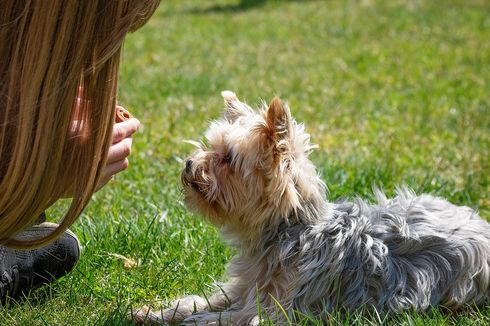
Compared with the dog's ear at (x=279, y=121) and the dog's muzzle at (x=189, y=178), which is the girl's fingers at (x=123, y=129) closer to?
the dog's muzzle at (x=189, y=178)

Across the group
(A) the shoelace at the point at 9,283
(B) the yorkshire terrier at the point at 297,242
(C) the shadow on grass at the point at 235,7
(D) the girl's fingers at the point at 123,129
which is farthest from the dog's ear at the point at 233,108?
(C) the shadow on grass at the point at 235,7

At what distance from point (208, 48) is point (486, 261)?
686 centimetres

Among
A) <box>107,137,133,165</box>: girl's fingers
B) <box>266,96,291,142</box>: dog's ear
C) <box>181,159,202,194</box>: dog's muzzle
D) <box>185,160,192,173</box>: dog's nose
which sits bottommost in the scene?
<box>181,159,202,194</box>: dog's muzzle

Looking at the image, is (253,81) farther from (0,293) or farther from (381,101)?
(0,293)

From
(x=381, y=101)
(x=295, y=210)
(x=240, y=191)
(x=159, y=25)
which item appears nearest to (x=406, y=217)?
(x=295, y=210)

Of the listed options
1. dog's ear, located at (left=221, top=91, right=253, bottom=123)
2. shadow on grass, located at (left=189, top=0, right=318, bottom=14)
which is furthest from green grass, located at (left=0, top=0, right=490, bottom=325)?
dog's ear, located at (left=221, top=91, right=253, bottom=123)

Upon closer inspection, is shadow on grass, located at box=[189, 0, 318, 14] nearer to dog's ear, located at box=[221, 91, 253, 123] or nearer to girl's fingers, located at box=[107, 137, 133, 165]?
dog's ear, located at box=[221, 91, 253, 123]

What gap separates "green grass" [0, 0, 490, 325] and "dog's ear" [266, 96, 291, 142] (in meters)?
0.75

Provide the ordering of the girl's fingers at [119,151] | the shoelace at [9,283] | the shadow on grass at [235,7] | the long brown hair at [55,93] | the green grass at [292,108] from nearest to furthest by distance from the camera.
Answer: the long brown hair at [55,93] < the girl's fingers at [119,151] < the shoelace at [9,283] < the green grass at [292,108] < the shadow on grass at [235,7]

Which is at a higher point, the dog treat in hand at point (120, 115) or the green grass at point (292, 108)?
the dog treat in hand at point (120, 115)

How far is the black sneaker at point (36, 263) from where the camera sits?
3.78 metres

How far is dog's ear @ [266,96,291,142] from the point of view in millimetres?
3340

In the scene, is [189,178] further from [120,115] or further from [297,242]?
[297,242]

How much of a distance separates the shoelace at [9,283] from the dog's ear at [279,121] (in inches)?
52.1
